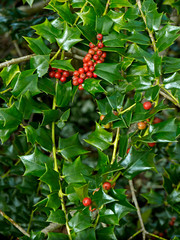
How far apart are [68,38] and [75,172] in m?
0.39

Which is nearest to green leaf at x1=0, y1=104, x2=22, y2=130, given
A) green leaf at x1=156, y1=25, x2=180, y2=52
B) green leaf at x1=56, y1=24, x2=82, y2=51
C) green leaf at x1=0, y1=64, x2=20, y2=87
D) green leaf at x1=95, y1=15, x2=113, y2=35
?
Answer: green leaf at x1=0, y1=64, x2=20, y2=87

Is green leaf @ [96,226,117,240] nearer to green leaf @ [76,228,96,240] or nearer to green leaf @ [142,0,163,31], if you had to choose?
green leaf @ [76,228,96,240]

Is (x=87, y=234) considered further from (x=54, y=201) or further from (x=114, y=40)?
(x=114, y=40)

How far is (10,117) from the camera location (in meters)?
0.77

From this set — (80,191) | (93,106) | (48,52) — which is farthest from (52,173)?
(93,106)

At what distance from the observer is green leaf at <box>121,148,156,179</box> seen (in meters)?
0.77

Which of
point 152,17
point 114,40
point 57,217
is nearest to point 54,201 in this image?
point 57,217

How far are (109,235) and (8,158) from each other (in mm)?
676

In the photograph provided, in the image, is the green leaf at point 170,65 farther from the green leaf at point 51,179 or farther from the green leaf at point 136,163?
the green leaf at point 51,179

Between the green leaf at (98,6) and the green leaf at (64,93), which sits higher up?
the green leaf at (98,6)

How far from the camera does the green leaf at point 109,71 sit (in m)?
0.82

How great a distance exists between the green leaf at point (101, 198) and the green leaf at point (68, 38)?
1.38 feet

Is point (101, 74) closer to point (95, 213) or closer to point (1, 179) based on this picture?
point (95, 213)

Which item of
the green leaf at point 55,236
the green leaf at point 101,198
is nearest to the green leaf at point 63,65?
the green leaf at point 101,198
